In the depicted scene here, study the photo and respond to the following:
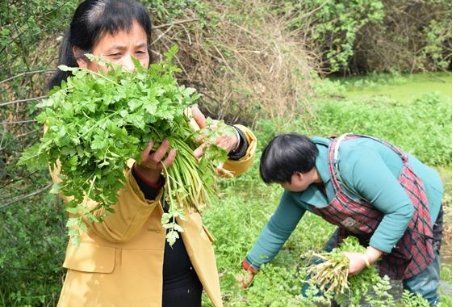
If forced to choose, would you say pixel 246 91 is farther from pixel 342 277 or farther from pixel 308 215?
pixel 342 277

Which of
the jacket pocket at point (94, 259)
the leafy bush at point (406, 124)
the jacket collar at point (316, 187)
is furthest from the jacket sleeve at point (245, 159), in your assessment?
the leafy bush at point (406, 124)

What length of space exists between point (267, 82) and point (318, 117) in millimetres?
1118

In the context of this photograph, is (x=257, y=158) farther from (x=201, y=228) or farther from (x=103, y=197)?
(x=103, y=197)

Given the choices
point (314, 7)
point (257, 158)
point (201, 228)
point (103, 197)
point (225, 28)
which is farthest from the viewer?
point (314, 7)

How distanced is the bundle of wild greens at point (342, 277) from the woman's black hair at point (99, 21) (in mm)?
→ 1634

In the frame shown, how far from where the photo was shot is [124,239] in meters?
2.07

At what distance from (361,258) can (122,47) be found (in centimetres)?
178

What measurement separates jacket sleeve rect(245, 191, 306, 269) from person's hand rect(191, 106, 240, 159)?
60.8 inches

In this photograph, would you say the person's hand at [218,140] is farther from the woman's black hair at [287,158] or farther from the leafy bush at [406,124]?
the leafy bush at [406,124]

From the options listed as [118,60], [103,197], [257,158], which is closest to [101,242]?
[103,197]

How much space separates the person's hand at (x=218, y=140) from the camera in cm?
204

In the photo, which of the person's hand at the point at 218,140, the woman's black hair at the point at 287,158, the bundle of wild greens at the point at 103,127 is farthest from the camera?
the woman's black hair at the point at 287,158

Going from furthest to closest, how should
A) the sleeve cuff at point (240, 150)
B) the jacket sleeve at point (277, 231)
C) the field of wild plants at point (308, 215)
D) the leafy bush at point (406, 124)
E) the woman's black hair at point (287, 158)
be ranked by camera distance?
the leafy bush at point (406, 124), the jacket sleeve at point (277, 231), the field of wild plants at point (308, 215), the woman's black hair at point (287, 158), the sleeve cuff at point (240, 150)

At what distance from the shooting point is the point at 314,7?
10586mm
